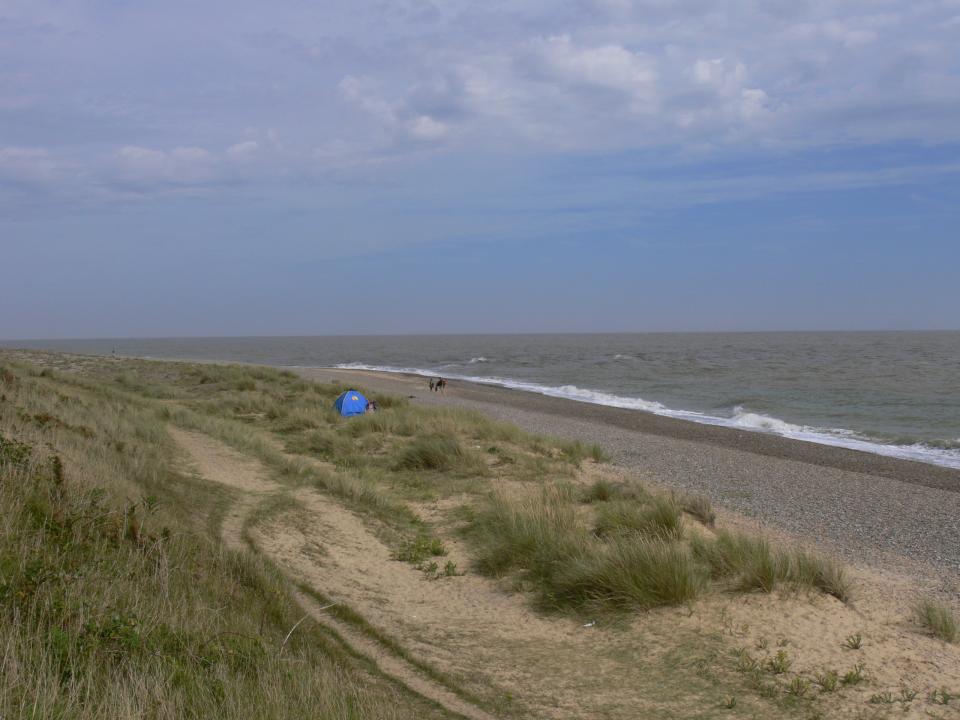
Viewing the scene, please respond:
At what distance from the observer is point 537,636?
6.47 m

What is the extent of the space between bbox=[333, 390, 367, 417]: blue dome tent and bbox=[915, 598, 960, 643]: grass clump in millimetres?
14933

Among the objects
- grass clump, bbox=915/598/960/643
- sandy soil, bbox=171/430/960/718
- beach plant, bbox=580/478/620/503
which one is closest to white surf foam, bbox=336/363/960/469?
beach plant, bbox=580/478/620/503

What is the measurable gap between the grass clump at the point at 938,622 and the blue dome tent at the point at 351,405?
49.0ft

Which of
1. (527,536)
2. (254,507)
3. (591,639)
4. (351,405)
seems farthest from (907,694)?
(351,405)

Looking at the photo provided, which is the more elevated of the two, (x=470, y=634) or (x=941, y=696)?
(x=941, y=696)

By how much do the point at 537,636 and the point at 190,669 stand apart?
10.6 feet

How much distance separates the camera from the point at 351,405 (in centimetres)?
2009

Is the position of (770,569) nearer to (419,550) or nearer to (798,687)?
(798,687)

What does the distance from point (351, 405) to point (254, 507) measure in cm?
1060

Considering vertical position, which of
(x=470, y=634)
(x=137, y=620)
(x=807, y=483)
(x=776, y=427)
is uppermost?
(x=137, y=620)

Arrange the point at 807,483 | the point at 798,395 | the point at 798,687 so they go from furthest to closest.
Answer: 1. the point at 798,395
2. the point at 807,483
3. the point at 798,687

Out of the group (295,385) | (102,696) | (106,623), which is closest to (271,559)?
(106,623)

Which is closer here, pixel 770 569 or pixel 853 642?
pixel 853 642

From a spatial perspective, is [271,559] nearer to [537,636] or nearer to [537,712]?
[537,636]
